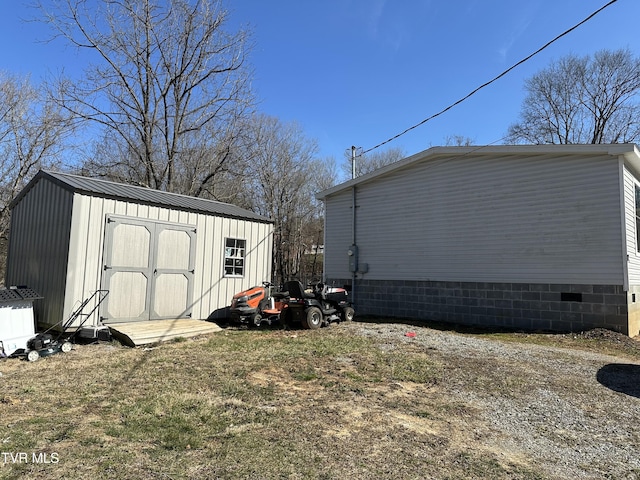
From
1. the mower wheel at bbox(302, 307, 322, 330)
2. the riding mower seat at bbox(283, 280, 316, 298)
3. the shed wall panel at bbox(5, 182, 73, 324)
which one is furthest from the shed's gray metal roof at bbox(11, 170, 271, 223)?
the mower wheel at bbox(302, 307, 322, 330)

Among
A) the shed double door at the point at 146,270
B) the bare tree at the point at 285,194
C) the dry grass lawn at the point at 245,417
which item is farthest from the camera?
the bare tree at the point at 285,194

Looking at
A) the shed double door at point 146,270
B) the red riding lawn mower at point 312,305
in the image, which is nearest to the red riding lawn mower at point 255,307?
the red riding lawn mower at point 312,305

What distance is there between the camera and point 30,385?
4.24 m

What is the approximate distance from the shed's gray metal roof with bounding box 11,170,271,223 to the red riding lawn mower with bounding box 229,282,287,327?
1.99 meters

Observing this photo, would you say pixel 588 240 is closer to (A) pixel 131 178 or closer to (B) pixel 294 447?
(B) pixel 294 447

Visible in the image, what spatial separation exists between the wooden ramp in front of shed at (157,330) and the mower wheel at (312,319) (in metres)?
1.79

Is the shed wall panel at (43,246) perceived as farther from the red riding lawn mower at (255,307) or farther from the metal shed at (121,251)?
the red riding lawn mower at (255,307)

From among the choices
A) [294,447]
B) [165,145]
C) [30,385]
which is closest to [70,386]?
[30,385]

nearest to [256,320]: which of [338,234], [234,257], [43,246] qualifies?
[234,257]

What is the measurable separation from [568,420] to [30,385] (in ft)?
17.8

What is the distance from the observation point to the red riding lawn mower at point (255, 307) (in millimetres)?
8609

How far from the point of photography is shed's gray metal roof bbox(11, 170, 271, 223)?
6.98 metres

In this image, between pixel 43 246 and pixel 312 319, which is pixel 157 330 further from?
pixel 312 319

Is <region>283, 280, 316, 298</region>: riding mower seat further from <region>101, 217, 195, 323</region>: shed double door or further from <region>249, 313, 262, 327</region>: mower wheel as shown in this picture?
<region>101, 217, 195, 323</region>: shed double door
